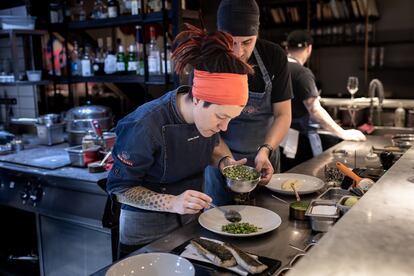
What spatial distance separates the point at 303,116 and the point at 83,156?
172cm

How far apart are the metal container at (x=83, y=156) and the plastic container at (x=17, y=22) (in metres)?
1.37

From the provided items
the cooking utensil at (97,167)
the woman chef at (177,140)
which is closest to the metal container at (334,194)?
the woman chef at (177,140)

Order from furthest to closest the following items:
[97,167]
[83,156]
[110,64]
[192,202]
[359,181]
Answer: [110,64] < [83,156] < [97,167] < [359,181] < [192,202]

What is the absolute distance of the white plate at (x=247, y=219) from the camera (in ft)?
4.62

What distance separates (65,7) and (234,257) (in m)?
3.04

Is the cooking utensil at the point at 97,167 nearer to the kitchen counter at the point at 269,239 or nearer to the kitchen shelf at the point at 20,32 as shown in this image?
the kitchen counter at the point at 269,239

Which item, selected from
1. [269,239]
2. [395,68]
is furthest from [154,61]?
[395,68]

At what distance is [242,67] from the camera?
4.58 ft

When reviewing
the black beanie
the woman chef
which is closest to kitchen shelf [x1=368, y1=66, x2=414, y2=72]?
the black beanie

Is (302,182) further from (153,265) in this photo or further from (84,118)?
(84,118)

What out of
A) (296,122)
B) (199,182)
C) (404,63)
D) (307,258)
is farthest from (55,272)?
(404,63)

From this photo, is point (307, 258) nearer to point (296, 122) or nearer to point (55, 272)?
point (55, 272)

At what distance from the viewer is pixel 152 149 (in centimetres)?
150

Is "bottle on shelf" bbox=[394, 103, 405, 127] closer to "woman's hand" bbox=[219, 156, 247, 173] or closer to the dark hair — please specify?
"woman's hand" bbox=[219, 156, 247, 173]
